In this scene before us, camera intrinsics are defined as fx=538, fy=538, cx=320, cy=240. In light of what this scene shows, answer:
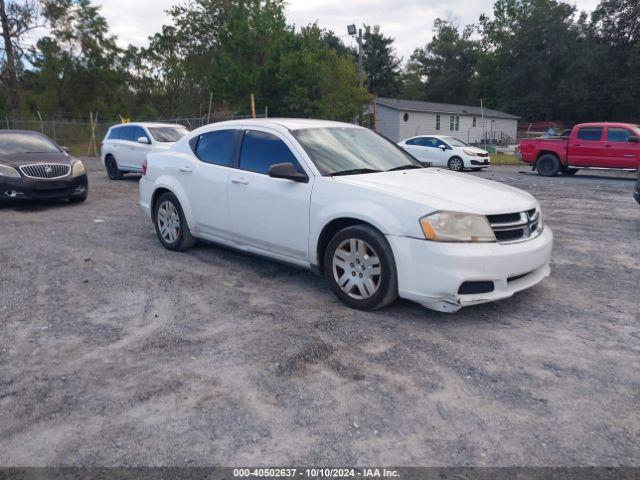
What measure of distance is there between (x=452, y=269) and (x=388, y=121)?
39307 mm

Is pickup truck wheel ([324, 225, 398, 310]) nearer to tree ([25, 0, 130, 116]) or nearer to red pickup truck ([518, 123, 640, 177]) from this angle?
red pickup truck ([518, 123, 640, 177])

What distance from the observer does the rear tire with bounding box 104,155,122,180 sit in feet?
50.7

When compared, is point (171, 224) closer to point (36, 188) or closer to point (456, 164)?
point (36, 188)

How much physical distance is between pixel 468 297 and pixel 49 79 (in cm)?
5181

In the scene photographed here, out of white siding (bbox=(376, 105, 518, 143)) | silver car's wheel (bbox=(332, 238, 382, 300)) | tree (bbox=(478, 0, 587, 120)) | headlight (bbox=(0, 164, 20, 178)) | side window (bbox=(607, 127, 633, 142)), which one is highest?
tree (bbox=(478, 0, 587, 120))

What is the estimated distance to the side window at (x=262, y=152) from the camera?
5.24 metres

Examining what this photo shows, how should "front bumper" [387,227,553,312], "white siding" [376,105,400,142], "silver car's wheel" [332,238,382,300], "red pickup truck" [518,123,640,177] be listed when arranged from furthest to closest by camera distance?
1. "white siding" [376,105,400,142]
2. "red pickup truck" [518,123,640,177]
3. "silver car's wheel" [332,238,382,300]
4. "front bumper" [387,227,553,312]

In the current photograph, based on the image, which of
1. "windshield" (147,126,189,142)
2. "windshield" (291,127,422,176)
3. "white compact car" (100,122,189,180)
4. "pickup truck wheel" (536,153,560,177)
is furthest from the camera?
"pickup truck wheel" (536,153,560,177)

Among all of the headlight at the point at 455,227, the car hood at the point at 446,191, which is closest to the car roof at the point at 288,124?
the car hood at the point at 446,191

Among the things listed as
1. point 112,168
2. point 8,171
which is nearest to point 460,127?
point 112,168

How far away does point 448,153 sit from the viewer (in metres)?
19.7

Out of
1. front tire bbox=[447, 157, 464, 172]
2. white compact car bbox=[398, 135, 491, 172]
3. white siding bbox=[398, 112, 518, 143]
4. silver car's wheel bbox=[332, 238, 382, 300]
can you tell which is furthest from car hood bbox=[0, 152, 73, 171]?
white siding bbox=[398, 112, 518, 143]

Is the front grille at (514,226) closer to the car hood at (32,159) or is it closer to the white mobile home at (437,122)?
the car hood at (32,159)

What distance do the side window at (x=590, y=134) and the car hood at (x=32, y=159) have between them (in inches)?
573
